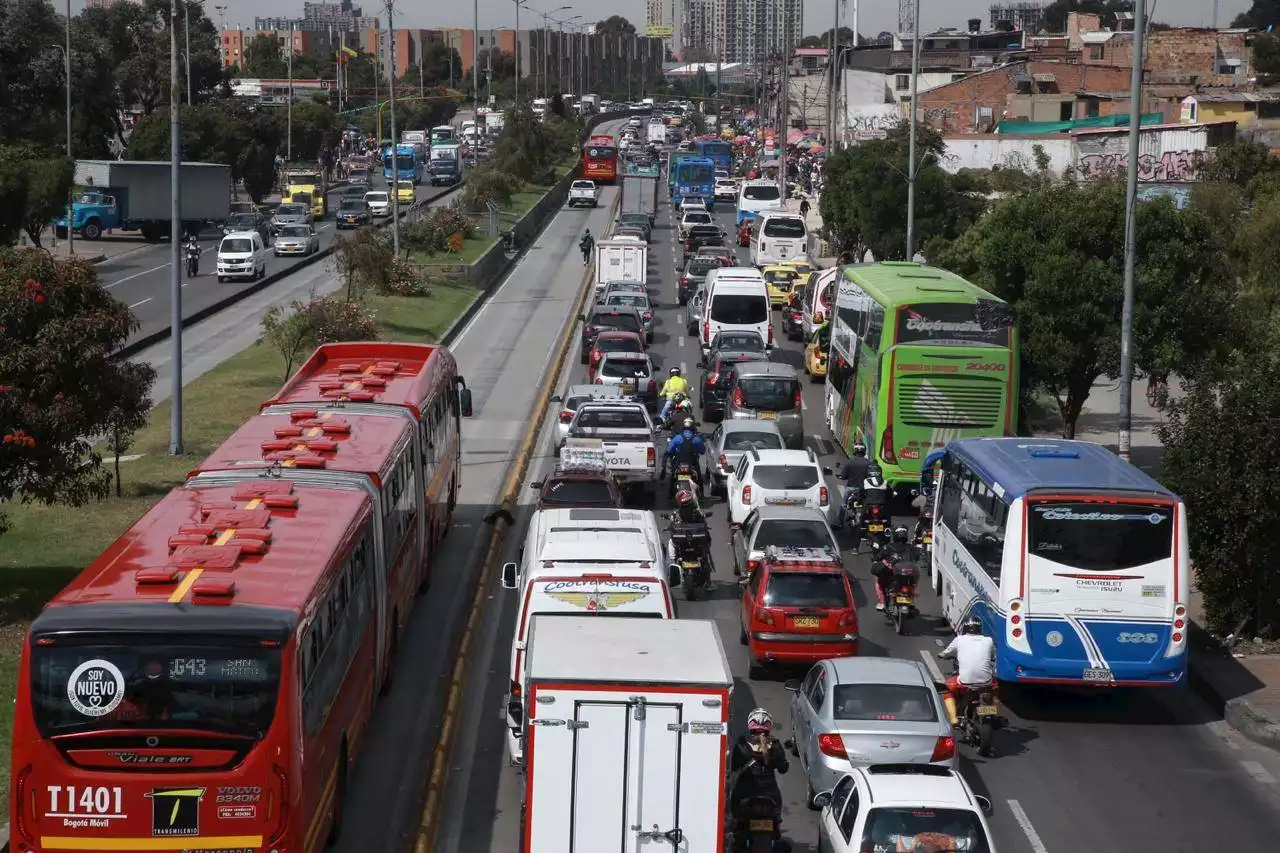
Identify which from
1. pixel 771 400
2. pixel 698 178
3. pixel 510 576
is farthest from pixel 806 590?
pixel 698 178

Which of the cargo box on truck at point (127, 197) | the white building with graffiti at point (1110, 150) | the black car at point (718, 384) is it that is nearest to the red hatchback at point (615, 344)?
the black car at point (718, 384)

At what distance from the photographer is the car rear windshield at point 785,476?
2442 cm

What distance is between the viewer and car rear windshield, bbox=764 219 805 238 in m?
62.9

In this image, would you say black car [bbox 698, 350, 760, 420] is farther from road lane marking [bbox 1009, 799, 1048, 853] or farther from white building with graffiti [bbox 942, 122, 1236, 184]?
white building with graffiti [bbox 942, 122, 1236, 184]

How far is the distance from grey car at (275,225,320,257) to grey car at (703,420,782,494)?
43.5m

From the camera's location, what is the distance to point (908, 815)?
39.4 ft

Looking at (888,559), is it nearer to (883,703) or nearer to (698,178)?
(883,703)

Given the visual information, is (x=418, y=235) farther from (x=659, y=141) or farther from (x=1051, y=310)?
(x=659, y=141)

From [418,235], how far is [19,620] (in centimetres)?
4194

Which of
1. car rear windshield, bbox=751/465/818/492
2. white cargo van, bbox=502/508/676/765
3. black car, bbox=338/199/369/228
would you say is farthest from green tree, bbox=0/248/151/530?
black car, bbox=338/199/369/228

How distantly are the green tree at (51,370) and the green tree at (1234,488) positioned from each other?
1325 cm

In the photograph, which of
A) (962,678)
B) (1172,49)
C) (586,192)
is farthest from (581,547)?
(1172,49)

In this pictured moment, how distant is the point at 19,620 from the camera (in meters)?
18.8

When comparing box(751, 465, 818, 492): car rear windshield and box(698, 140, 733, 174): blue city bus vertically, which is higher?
box(698, 140, 733, 174): blue city bus
